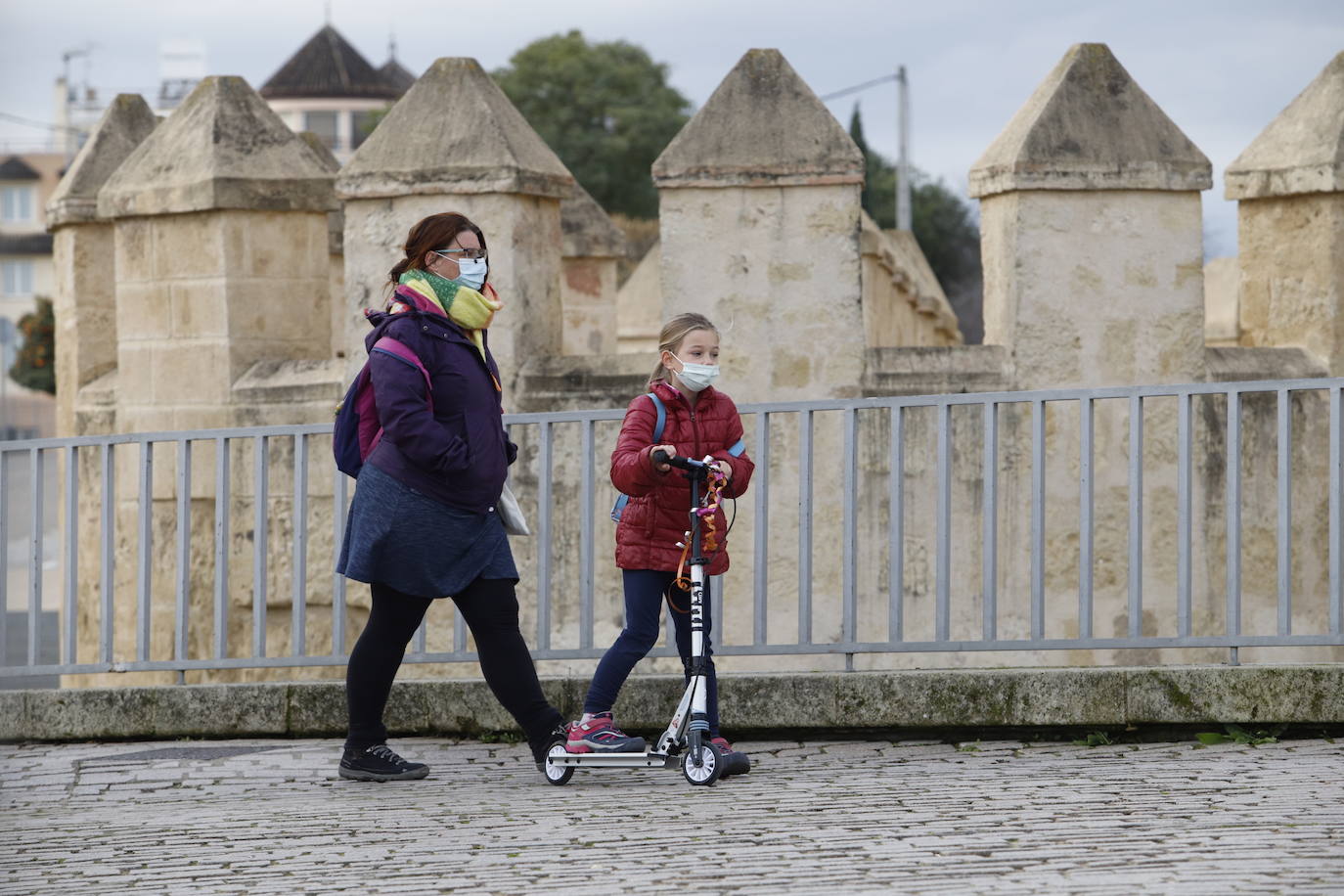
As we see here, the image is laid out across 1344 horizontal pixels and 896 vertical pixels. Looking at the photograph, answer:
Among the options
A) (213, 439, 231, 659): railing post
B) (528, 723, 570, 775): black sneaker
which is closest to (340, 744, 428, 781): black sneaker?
(528, 723, 570, 775): black sneaker

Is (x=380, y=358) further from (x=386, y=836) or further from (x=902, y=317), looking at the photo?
(x=902, y=317)

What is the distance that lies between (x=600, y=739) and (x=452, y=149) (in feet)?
14.1

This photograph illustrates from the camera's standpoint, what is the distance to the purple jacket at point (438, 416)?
564 centimetres

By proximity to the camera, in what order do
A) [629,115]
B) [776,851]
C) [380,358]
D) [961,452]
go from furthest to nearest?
1. [629,115]
2. [961,452]
3. [380,358]
4. [776,851]

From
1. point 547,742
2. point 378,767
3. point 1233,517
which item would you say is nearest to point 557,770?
point 547,742

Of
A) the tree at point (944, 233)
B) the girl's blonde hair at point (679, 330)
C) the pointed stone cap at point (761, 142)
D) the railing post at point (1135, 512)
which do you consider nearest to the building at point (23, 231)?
the tree at point (944, 233)

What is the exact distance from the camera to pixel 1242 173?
968 cm

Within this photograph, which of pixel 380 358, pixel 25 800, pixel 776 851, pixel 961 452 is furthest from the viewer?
pixel 961 452

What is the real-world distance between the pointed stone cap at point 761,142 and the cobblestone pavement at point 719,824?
334 centimetres

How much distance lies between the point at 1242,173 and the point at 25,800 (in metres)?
6.36

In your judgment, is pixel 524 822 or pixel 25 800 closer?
pixel 524 822

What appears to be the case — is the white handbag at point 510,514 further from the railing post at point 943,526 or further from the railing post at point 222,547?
the railing post at point 222,547

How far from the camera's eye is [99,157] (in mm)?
11250

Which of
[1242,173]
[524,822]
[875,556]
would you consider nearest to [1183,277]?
[1242,173]
